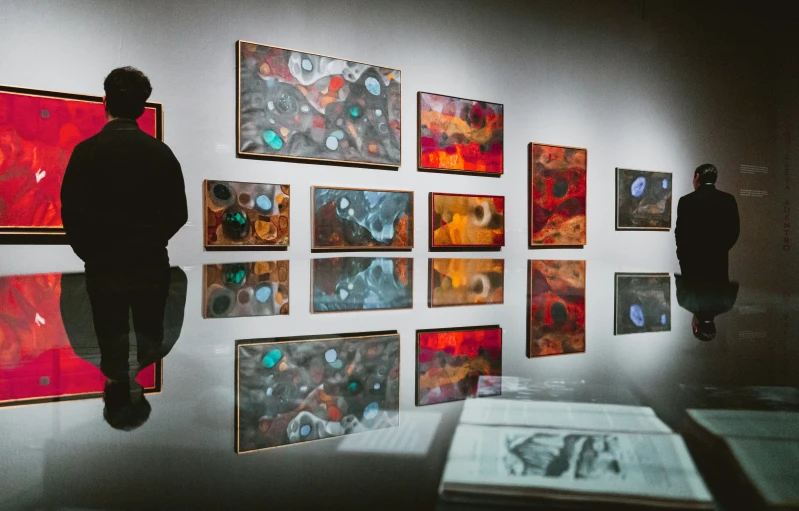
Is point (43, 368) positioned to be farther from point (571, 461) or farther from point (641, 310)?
point (641, 310)

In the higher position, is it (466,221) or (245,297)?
(466,221)

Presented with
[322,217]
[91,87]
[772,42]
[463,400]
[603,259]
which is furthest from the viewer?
[772,42]

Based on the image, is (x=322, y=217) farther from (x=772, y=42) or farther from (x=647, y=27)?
(x=772, y=42)

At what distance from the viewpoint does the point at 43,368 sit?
3.42 feet

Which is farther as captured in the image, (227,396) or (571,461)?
(227,396)

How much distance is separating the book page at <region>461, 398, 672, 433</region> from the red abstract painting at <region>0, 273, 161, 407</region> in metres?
0.58

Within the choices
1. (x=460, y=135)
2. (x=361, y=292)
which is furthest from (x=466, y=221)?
(x=361, y=292)

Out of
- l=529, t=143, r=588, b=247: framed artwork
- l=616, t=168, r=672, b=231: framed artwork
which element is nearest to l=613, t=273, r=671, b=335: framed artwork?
l=529, t=143, r=588, b=247: framed artwork

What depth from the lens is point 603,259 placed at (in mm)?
8766

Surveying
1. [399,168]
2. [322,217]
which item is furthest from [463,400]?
[399,168]

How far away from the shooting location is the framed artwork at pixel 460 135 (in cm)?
716

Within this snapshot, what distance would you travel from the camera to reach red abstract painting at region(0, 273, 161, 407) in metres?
0.88

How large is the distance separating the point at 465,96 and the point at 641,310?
5865 millimetres

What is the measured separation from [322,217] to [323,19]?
2545mm
